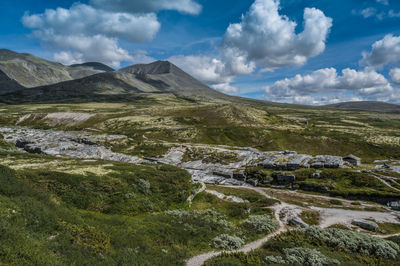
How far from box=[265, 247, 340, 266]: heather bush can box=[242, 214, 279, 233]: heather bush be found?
6124mm

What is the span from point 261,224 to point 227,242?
7.39 metres

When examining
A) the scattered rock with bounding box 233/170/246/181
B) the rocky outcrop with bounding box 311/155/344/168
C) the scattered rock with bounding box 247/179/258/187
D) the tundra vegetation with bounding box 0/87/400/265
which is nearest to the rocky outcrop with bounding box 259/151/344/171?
the rocky outcrop with bounding box 311/155/344/168

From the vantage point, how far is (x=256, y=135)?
112 meters

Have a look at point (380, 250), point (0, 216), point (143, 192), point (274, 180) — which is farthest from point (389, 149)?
point (0, 216)

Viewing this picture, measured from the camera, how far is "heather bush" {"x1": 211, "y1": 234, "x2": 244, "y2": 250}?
2077cm

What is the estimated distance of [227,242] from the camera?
21312 mm

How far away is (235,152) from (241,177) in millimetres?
21647

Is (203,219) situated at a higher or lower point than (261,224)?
higher

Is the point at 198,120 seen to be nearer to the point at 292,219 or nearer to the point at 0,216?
the point at 292,219

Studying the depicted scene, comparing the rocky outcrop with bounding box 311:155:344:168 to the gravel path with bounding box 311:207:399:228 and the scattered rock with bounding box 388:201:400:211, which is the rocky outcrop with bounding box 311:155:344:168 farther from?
the gravel path with bounding box 311:207:399:228

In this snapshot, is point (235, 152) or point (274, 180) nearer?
point (274, 180)

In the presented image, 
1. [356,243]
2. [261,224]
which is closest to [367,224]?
[356,243]

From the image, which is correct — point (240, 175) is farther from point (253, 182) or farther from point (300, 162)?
point (300, 162)

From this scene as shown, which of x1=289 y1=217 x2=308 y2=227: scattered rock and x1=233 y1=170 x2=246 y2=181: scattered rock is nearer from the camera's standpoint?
x1=289 y1=217 x2=308 y2=227: scattered rock
